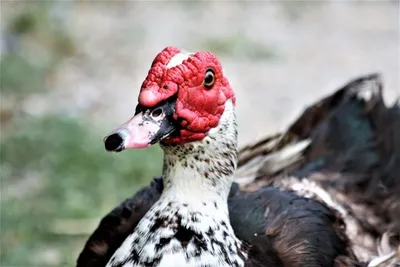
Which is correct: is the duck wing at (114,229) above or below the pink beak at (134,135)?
below

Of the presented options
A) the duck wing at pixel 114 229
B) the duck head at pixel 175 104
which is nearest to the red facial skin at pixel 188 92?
the duck head at pixel 175 104

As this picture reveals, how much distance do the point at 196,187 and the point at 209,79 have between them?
1.04 feet

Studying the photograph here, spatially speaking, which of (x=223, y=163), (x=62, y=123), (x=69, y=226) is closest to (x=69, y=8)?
(x=62, y=123)

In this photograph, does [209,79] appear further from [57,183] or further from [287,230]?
[57,183]

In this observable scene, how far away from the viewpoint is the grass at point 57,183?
4.22 m

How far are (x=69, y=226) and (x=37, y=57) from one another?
6.29 feet

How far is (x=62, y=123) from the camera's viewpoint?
509 centimetres

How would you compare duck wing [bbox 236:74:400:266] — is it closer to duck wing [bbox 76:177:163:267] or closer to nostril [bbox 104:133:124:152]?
duck wing [bbox 76:177:163:267]

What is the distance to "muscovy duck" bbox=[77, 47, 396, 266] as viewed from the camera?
212cm

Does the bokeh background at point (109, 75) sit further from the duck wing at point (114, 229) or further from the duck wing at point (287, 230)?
the duck wing at point (287, 230)

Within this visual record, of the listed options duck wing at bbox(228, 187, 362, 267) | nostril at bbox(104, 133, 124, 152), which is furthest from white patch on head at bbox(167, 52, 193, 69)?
duck wing at bbox(228, 187, 362, 267)

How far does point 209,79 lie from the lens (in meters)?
2.24

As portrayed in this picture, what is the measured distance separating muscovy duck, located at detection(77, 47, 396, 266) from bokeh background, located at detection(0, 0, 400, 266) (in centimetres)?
189

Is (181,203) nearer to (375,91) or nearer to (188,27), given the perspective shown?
(375,91)
